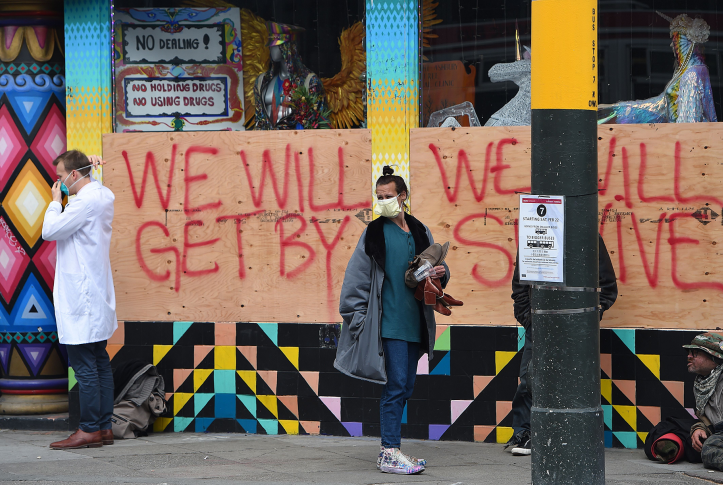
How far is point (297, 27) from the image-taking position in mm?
7738

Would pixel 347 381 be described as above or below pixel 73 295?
below

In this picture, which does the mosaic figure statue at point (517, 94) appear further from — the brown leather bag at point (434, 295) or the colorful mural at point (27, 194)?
the colorful mural at point (27, 194)

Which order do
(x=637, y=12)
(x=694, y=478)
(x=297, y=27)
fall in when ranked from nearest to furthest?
(x=694, y=478) < (x=637, y=12) < (x=297, y=27)

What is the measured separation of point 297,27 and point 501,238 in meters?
2.40

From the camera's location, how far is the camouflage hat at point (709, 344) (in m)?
6.27

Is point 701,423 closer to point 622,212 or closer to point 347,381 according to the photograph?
point 622,212

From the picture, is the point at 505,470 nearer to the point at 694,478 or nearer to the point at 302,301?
the point at 694,478

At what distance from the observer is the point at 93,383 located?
22.8ft

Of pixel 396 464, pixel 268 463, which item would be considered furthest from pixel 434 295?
pixel 268 463

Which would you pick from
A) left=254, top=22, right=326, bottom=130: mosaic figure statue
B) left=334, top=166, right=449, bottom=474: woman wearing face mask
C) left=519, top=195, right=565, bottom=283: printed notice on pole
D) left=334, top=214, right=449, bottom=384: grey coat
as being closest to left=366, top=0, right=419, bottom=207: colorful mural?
left=254, top=22, right=326, bottom=130: mosaic figure statue

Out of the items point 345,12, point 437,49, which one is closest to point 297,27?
point 345,12

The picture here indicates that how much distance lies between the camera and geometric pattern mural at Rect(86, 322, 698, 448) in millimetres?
6988

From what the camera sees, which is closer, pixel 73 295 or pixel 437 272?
pixel 437 272

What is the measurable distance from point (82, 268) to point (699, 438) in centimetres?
451
